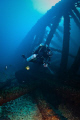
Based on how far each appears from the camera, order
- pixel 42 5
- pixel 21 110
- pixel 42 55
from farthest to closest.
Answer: pixel 42 5 → pixel 42 55 → pixel 21 110

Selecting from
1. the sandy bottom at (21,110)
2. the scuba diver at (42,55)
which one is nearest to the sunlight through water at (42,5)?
the scuba diver at (42,55)

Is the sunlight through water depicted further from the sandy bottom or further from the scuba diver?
the sandy bottom

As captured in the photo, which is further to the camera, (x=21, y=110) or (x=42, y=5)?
(x=42, y=5)

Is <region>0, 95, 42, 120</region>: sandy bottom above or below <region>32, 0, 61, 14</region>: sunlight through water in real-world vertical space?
below

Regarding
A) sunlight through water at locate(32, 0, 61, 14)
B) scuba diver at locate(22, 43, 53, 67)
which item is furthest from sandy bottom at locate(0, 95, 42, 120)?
sunlight through water at locate(32, 0, 61, 14)

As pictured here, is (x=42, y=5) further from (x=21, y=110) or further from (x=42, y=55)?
(x=21, y=110)

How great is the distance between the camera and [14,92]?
3932mm

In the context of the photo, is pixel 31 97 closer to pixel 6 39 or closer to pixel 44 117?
pixel 44 117

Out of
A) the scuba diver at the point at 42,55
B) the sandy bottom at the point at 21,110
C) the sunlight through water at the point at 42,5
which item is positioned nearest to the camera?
the sandy bottom at the point at 21,110

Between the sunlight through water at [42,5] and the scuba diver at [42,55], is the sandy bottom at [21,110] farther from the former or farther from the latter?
the sunlight through water at [42,5]

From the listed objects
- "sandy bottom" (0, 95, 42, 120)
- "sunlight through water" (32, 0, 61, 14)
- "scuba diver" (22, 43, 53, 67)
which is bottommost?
"sandy bottom" (0, 95, 42, 120)

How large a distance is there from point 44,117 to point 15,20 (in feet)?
139

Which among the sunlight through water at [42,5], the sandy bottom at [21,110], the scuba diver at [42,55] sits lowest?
the sandy bottom at [21,110]

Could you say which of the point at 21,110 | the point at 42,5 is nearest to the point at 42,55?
the point at 21,110
